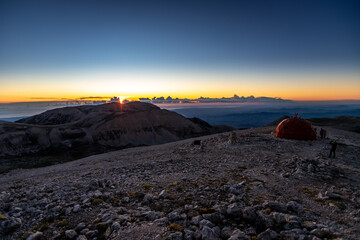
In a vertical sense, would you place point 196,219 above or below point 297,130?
above

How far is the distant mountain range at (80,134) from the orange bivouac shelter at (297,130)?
53377mm

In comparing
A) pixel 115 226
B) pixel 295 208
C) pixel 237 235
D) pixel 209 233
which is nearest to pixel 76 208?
pixel 115 226

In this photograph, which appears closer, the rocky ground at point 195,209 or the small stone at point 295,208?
the rocky ground at point 195,209

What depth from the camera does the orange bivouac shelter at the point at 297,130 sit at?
24.8 m

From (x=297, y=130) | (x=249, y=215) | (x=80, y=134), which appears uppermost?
(x=249, y=215)

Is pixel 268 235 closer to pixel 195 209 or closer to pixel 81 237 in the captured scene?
pixel 195 209

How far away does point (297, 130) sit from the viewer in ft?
82.1

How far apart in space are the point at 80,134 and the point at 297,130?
80.6 metres

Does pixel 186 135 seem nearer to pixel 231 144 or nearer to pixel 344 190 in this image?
pixel 231 144

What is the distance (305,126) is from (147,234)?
27020 mm

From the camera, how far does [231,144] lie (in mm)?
20906

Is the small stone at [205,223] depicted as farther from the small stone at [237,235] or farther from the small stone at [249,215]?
the small stone at [249,215]

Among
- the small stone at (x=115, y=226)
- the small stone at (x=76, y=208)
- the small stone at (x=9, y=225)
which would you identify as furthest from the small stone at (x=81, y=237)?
the small stone at (x=9, y=225)

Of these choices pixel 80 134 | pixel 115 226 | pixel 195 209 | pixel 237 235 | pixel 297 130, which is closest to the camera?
pixel 237 235
